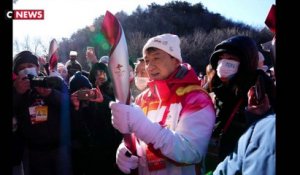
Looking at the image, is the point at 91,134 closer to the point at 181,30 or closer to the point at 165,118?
the point at 165,118

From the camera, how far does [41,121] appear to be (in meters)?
3.11

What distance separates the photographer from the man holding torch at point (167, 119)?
5.57 feet

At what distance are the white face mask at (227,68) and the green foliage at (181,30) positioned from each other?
17.9m

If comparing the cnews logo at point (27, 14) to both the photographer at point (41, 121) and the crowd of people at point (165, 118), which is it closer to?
the crowd of people at point (165, 118)

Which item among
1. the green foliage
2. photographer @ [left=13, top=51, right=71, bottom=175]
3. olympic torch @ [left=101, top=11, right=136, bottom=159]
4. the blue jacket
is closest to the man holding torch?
olympic torch @ [left=101, top=11, right=136, bottom=159]

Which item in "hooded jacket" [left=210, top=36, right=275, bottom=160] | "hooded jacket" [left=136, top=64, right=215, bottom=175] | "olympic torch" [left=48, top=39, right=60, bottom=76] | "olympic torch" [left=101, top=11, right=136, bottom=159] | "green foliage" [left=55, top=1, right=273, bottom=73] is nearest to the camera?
"olympic torch" [left=101, top=11, right=136, bottom=159]

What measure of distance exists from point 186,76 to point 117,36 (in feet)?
1.64

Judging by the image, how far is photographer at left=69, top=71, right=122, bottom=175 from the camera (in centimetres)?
320

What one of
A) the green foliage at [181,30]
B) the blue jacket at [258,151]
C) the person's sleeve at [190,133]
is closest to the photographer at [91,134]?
the person's sleeve at [190,133]

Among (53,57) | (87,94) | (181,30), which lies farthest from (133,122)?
(181,30)

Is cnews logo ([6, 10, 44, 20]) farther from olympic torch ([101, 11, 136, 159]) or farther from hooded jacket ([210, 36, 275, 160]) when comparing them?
hooded jacket ([210, 36, 275, 160])

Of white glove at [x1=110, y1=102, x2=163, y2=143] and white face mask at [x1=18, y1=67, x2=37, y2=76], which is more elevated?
white face mask at [x1=18, y1=67, x2=37, y2=76]

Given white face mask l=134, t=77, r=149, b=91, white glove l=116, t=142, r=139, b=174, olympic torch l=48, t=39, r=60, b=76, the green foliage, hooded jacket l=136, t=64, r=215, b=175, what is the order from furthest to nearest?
the green foliage
olympic torch l=48, t=39, r=60, b=76
white face mask l=134, t=77, r=149, b=91
white glove l=116, t=142, r=139, b=174
hooded jacket l=136, t=64, r=215, b=175

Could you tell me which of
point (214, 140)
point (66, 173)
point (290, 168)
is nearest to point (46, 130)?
point (66, 173)
